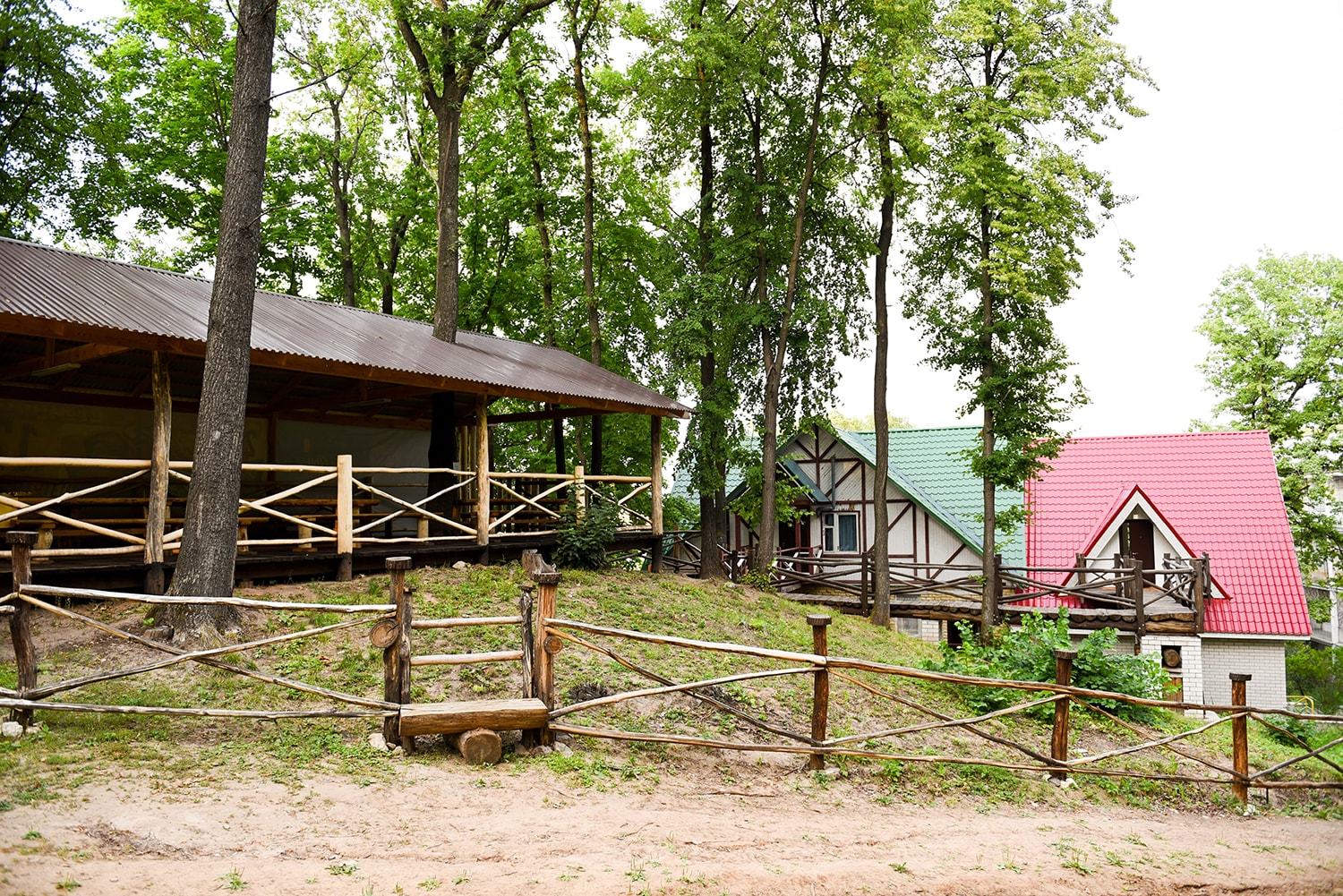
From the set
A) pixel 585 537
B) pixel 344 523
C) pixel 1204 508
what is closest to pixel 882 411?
pixel 585 537

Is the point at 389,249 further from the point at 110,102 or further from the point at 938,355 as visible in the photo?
the point at 938,355

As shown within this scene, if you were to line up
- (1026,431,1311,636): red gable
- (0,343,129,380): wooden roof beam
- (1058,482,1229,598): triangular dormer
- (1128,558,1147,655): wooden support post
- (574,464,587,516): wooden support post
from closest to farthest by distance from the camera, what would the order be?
(0,343,129,380): wooden roof beam < (574,464,587,516): wooden support post < (1128,558,1147,655): wooden support post < (1026,431,1311,636): red gable < (1058,482,1229,598): triangular dormer

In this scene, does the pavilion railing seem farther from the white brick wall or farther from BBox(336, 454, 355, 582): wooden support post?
the white brick wall

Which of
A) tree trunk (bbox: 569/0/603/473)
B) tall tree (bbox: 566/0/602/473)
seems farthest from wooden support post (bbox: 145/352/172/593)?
tree trunk (bbox: 569/0/603/473)

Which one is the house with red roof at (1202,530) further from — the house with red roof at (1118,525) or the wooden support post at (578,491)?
the wooden support post at (578,491)

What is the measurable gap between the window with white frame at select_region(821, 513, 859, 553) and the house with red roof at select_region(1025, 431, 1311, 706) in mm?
4849

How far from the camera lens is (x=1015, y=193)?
17.2m

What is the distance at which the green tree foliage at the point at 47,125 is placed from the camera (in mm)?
20453

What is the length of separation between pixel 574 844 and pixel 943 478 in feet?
73.8

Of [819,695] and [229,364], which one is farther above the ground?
[229,364]

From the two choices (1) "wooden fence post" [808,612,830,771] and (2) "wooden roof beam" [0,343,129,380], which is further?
(2) "wooden roof beam" [0,343,129,380]

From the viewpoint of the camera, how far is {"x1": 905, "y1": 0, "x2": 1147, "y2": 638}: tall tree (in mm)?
16750

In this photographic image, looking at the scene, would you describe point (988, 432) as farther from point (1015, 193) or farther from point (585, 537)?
point (585, 537)

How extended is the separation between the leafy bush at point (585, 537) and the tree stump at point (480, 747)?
8.23 m
